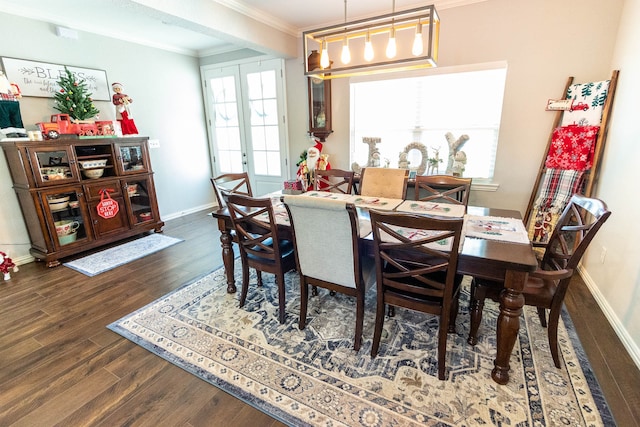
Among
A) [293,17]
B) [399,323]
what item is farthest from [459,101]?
[399,323]

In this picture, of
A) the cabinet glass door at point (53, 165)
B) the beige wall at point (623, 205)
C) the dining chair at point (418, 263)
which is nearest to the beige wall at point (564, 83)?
the beige wall at point (623, 205)

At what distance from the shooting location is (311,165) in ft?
12.9

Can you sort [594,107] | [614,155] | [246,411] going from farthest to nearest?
[594,107]
[614,155]
[246,411]

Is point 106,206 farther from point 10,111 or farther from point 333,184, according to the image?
point 333,184

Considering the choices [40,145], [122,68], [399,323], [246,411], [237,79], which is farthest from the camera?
[237,79]

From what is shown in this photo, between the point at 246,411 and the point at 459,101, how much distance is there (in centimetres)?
350

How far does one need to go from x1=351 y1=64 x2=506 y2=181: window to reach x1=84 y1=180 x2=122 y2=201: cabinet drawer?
9.84 ft

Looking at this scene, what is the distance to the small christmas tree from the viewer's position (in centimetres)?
331

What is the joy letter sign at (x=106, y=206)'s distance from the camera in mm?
3549

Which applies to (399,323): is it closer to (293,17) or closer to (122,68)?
(293,17)

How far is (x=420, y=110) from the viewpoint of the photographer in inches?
142

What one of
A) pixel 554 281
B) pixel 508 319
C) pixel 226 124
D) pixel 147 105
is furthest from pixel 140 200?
pixel 554 281

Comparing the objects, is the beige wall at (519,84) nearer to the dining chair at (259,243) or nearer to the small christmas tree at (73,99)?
the small christmas tree at (73,99)

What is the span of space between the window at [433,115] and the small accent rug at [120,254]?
9.04ft
